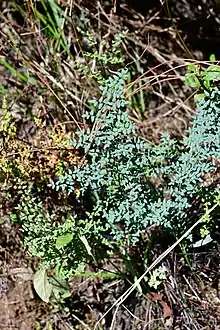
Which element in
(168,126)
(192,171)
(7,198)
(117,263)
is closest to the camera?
(192,171)

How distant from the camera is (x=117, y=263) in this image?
6.07ft

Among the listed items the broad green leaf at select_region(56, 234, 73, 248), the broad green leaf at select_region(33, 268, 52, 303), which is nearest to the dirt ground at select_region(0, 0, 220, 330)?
the broad green leaf at select_region(33, 268, 52, 303)

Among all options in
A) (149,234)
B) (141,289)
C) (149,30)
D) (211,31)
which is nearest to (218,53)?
(211,31)

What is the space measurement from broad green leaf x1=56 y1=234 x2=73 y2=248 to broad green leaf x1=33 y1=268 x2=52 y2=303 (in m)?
0.29

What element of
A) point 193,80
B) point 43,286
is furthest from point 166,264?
point 193,80

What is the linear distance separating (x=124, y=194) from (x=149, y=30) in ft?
3.06

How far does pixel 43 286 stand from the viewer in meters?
1.74

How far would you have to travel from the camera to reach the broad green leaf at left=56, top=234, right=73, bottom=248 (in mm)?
1468

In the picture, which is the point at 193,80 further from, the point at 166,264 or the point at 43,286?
the point at 43,286

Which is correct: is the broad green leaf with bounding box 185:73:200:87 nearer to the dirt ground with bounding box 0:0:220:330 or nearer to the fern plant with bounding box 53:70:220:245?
the fern plant with bounding box 53:70:220:245

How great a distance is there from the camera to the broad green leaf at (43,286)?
1.74m

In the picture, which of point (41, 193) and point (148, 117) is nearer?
point (41, 193)

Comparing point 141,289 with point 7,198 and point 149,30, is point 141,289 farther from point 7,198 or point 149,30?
point 149,30

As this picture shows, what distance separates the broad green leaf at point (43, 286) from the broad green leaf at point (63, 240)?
0.29 metres
